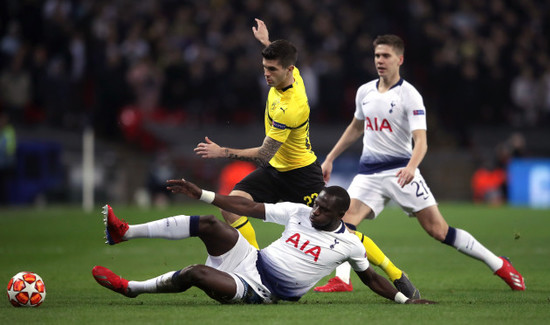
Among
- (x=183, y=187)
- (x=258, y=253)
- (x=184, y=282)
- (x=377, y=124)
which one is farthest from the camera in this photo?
(x=377, y=124)

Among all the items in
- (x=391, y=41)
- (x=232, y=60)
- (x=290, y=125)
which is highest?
(x=232, y=60)

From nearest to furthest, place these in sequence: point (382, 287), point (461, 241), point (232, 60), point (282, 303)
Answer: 1. point (382, 287)
2. point (282, 303)
3. point (461, 241)
4. point (232, 60)

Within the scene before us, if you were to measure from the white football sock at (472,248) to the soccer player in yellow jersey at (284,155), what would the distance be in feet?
3.85

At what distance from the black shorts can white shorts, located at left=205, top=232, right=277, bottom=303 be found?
1272 millimetres

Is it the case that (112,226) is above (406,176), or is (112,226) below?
below

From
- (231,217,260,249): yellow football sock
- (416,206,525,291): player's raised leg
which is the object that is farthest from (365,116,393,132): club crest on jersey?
(231,217,260,249): yellow football sock

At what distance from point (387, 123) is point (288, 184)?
1.22 m

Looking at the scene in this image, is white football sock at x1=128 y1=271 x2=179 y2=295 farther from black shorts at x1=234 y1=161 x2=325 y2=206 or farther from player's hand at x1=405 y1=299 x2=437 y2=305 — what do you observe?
player's hand at x1=405 y1=299 x2=437 y2=305

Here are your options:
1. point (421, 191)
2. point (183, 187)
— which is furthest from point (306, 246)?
point (421, 191)

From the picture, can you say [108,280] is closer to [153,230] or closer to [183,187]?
[153,230]

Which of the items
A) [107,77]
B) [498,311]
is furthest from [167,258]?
[107,77]

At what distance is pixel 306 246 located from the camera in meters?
7.46

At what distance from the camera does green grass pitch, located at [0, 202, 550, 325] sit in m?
6.91

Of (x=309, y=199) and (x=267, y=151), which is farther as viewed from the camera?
(x=309, y=199)
